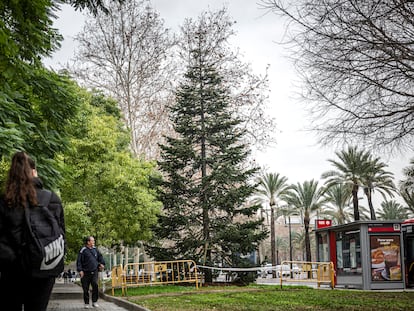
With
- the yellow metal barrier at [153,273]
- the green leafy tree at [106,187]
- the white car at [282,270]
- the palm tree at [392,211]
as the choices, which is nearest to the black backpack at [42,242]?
the yellow metal barrier at [153,273]

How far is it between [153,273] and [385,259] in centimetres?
963

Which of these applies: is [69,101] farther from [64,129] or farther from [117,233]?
[117,233]

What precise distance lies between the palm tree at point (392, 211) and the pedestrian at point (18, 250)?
67.7 meters

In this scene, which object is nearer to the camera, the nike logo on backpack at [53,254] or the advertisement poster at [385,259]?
the nike logo on backpack at [53,254]

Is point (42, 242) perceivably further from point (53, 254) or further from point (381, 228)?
point (381, 228)

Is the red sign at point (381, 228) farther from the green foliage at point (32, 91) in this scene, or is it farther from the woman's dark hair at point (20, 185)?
the woman's dark hair at point (20, 185)

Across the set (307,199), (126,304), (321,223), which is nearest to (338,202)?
(307,199)

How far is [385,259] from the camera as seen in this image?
85.7 ft

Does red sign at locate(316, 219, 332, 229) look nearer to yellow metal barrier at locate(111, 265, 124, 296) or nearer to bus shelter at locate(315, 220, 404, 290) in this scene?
bus shelter at locate(315, 220, 404, 290)

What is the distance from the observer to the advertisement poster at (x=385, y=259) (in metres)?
26.0

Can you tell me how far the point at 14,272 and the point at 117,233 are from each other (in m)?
24.1

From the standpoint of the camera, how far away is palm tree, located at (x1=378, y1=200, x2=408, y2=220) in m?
68.8

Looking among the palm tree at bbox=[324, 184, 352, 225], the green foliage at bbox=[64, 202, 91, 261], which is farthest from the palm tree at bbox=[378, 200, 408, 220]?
the green foliage at bbox=[64, 202, 91, 261]

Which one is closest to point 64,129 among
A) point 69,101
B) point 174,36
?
point 69,101
